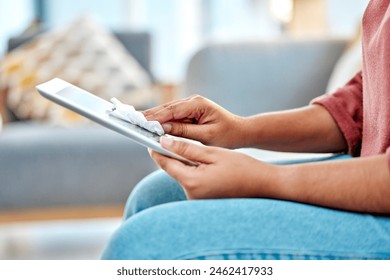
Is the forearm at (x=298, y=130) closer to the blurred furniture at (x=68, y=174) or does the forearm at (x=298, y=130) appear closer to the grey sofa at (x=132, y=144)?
the grey sofa at (x=132, y=144)

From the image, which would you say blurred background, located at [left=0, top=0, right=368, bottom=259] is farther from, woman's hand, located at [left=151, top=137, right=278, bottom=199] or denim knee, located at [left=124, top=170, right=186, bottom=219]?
woman's hand, located at [left=151, top=137, right=278, bottom=199]

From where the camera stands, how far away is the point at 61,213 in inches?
78.9

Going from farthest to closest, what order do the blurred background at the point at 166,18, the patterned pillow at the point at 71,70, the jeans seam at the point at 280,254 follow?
the blurred background at the point at 166,18 < the patterned pillow at the point at 71,70 < the jeans seam at the point at 280,254

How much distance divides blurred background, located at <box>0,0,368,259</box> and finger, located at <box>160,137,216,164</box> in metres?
1.31

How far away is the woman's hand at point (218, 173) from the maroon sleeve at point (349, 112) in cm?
28

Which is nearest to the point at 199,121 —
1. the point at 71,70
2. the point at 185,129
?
the point at 185,129

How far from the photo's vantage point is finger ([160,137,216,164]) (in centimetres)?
69

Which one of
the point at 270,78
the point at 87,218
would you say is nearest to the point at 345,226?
the point at 270,78

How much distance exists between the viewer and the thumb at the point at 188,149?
2.27 feet

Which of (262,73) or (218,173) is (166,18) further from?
(218,173)

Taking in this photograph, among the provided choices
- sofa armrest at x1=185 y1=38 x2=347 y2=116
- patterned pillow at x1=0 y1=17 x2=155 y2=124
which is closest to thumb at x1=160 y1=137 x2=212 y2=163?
sofa armrest at x1=185 y1=38 x2=347 y2=116

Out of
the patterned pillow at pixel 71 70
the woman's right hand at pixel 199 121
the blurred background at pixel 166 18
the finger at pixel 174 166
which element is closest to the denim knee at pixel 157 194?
the woman's right hand at pixel 199 121

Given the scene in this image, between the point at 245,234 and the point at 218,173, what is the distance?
7cm
